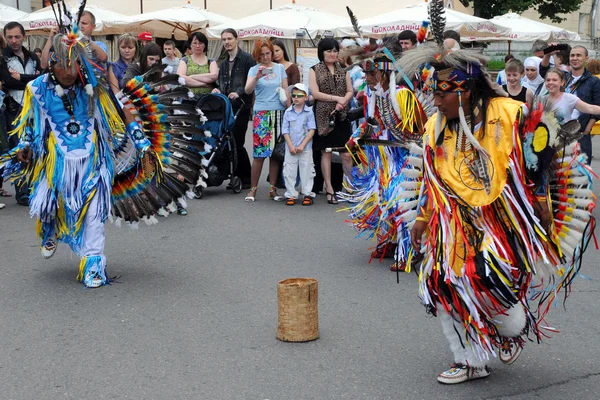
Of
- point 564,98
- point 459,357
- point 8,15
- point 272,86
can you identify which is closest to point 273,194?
point 272,86

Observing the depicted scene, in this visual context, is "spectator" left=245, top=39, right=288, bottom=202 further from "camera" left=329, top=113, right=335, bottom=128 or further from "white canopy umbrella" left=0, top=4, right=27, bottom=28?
"white canopy umbrella" left=0, top=4, right=27, bottom=28

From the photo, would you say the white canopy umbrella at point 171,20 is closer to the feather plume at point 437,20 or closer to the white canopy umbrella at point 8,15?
the white canopy umbrella at point 8,15

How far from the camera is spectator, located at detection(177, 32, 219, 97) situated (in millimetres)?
10406

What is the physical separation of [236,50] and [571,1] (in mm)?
31512

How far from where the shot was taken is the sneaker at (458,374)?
4336 millimetres

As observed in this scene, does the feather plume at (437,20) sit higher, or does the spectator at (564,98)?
the feather plume at (437,20)

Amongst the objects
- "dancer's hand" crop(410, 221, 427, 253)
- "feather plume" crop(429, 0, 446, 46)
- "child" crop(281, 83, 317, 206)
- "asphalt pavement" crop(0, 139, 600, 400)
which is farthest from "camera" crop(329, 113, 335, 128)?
"dancer's hand" crop(410, 221, 427, 253)

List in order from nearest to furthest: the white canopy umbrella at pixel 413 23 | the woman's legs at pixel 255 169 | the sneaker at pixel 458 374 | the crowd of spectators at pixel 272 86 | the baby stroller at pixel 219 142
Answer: the sneaker at pixel 458 374 < the crowd of spectators at pixel 272 86 < the baby stroller at pixel 219 142 < the woman's legs at pixel 255 169 < the white canopy umbrella at pixel 413 23

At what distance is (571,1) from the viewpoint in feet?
127

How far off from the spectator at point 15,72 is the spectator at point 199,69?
1.74 meters

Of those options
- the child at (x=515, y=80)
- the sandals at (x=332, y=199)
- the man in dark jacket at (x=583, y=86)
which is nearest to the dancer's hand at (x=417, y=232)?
the child at (x=515, y=80)

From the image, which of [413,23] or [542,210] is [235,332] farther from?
[413,23]

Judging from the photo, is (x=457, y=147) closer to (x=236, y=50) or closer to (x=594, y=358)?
(x=594, y=358)

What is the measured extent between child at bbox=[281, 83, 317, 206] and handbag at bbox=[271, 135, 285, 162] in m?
0.26
